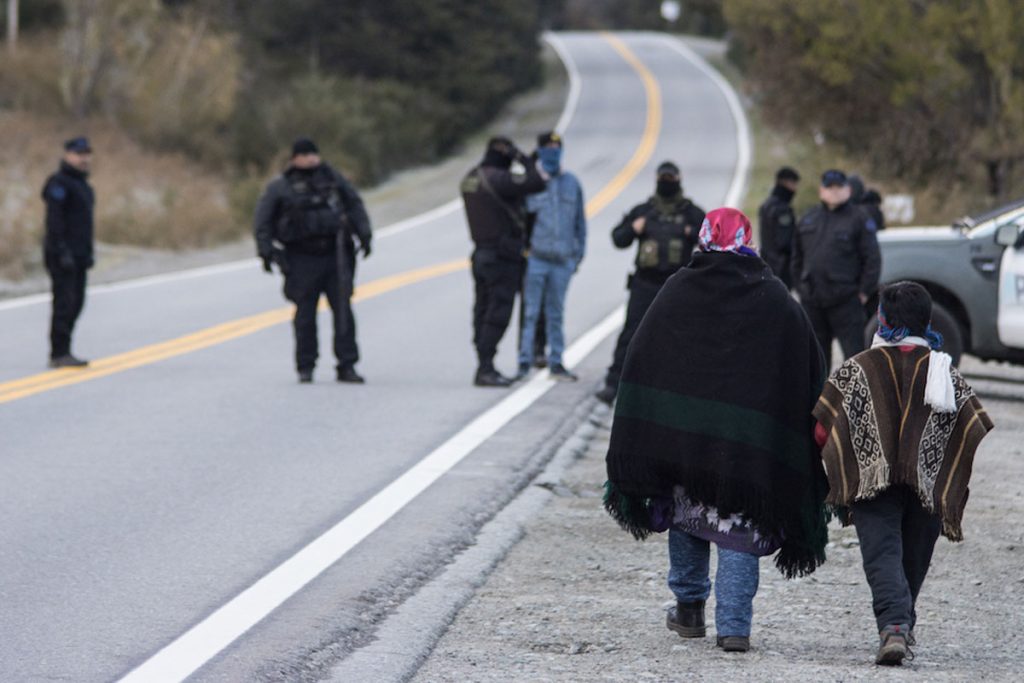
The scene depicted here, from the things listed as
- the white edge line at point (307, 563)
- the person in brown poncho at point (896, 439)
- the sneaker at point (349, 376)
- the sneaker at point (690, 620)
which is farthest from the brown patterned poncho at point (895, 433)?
the sneaker at point (349, 376)

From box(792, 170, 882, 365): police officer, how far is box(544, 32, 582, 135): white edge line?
47215 mm

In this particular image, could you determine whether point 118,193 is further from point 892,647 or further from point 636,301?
point 892,647

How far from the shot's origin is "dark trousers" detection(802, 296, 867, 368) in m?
12.4

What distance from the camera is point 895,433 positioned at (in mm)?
6301

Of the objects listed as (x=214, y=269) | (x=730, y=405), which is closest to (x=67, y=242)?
(x=730, y=405)

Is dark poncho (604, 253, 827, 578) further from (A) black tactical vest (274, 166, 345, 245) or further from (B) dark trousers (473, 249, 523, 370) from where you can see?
(A) black tactical vest (274, 166, 345, 245)

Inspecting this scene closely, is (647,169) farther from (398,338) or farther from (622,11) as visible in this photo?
(622,11)

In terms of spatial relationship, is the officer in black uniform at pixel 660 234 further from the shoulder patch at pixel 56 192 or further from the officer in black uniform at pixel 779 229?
the shoulder patch at pixel 56 192

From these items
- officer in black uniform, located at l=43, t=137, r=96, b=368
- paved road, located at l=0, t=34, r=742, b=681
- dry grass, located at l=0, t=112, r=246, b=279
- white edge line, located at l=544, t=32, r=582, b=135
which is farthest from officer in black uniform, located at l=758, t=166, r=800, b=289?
white edge line, located at l=544, t=32, r=582, b=135

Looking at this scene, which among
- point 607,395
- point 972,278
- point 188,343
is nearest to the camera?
point 607,395

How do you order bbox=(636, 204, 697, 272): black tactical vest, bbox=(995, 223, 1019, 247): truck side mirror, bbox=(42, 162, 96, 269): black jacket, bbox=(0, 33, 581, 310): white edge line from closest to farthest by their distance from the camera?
bbox=(636, 204, 697, 272): black tactical vest < bbox=(995, 223, 1019, 247): truck side mirror < bbox=(42, 162, 96, 269): black jacket < bbox=(0, 33, 581, 310): white edge line

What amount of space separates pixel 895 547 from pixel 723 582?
0.62m

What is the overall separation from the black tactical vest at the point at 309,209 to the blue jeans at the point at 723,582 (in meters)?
7.19

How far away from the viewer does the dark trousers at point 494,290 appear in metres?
13.4
